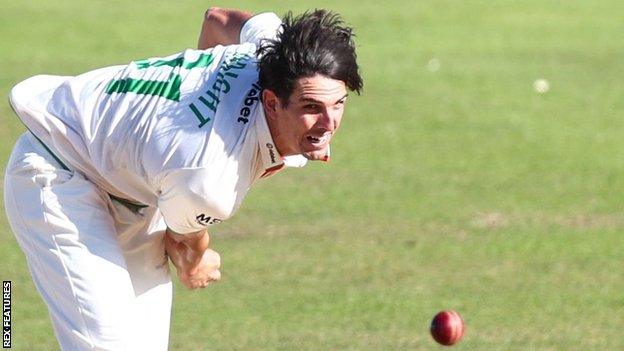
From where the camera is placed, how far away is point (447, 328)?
8477 mm

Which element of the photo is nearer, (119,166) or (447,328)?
(119,166)

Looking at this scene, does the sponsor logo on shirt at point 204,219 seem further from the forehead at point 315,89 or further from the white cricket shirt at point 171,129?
the forehead at point 315,89

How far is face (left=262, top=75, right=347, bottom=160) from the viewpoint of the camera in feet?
20.3

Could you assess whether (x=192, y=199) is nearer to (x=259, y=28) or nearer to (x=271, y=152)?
(x=271, y=152)

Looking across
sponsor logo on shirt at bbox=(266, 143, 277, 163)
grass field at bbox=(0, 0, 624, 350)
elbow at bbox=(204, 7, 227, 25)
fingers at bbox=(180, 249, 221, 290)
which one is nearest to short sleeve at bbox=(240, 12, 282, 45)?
elbow at bbox=(204, 7, 227, 25)

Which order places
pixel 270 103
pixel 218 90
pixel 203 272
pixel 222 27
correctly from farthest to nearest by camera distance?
1. pixel 222 27
2. pixel 203 272
3. pixel 218 90
4. pixel 270 103

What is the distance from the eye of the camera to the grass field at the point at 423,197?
995 centimetres

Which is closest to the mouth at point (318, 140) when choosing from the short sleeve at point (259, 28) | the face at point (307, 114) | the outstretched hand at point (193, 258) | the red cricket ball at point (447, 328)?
the face at point (307, 114)

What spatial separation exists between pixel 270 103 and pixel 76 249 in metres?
1.12

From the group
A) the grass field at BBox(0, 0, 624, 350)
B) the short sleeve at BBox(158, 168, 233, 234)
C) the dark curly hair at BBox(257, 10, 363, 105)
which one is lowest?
the grass field at BBox(0, 0, 624, 350)

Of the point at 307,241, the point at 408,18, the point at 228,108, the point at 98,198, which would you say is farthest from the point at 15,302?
the point at 408,18

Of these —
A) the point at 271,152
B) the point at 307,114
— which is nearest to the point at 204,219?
the point at 271,152

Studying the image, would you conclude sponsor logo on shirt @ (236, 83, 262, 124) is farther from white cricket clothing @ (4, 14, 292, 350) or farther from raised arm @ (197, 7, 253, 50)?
raised arm @ (197, 7, 253, 50)

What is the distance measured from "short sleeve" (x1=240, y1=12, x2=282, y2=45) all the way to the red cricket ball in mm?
2342
